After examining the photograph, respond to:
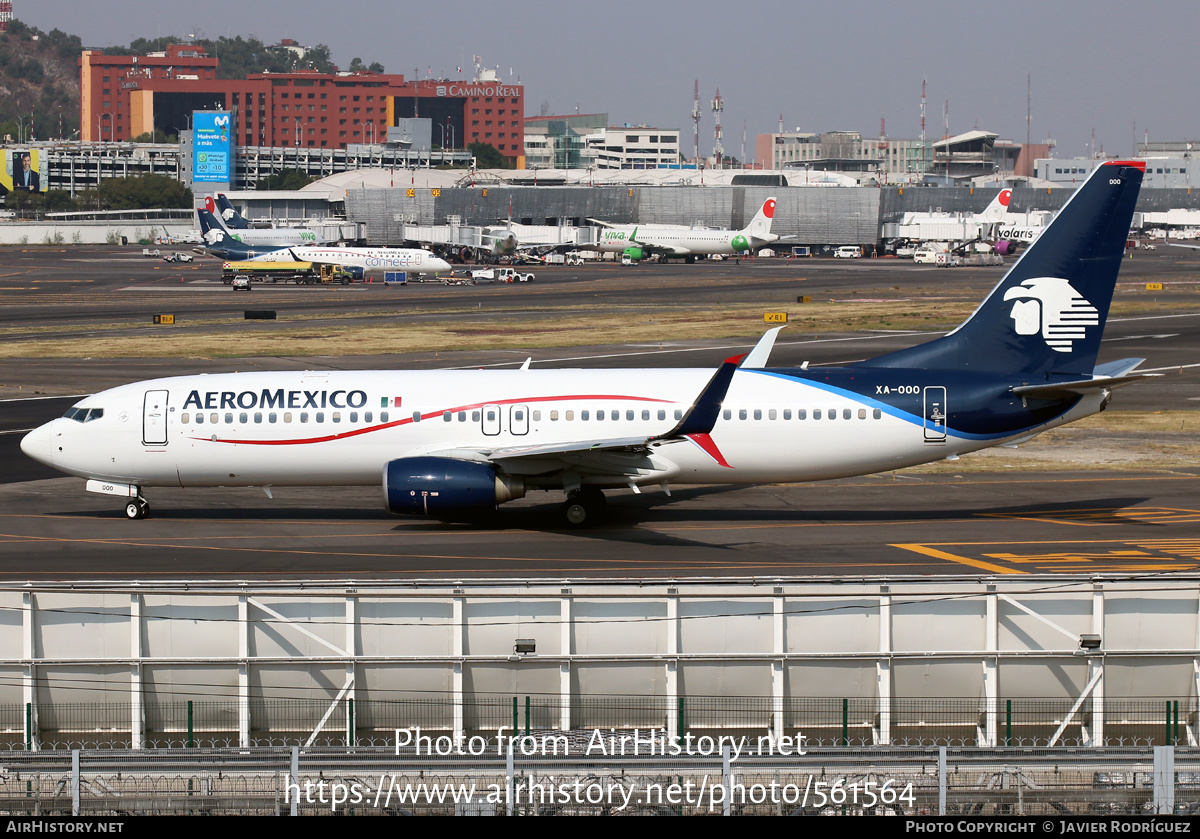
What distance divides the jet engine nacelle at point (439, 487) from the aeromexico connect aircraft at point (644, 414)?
157 mm

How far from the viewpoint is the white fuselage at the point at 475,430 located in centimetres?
3819

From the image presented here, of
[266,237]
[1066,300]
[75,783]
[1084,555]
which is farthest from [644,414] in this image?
[266,237]

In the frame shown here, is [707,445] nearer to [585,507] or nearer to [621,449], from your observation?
[621,449]

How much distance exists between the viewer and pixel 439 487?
119ft

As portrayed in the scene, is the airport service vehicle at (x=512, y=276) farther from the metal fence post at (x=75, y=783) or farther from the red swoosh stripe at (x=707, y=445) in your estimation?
the metal fence post at (x=75, y=783)

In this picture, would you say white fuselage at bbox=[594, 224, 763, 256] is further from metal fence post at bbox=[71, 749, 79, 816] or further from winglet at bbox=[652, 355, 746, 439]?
metal fence post at bbox=[71, 749, 79, 816]

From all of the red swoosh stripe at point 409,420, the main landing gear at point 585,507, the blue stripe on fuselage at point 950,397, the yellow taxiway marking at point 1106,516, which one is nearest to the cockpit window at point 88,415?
the red swoosh stripe at point 409,420

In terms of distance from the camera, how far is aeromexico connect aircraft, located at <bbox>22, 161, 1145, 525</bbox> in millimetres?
38125

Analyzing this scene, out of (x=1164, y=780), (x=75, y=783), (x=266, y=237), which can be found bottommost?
(x=75, y=783)

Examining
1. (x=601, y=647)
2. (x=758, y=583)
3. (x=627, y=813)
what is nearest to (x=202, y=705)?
(x=601, y=647)

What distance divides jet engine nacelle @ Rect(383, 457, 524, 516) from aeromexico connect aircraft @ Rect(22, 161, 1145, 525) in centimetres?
16

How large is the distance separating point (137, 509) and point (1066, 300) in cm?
3071

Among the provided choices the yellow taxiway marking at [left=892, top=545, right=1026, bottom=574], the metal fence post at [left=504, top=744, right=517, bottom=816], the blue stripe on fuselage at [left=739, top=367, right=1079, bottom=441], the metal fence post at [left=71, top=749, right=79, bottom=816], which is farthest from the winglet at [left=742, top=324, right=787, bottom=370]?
the metal fence post at [left=71, top=749, right=79, bottom=816]

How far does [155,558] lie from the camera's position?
114 feet
